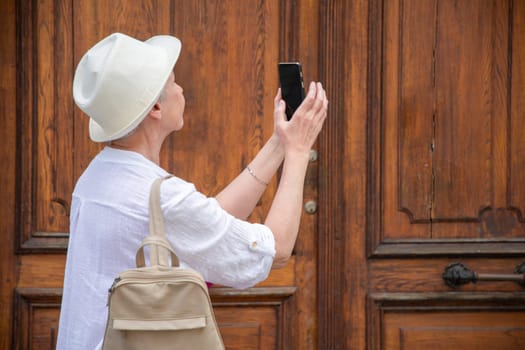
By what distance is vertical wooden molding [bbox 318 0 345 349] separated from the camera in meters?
3.23

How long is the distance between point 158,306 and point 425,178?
172cm

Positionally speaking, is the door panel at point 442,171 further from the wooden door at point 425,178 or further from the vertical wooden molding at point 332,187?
the vertical wooden molding at point 332,187

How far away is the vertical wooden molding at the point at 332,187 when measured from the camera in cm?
323

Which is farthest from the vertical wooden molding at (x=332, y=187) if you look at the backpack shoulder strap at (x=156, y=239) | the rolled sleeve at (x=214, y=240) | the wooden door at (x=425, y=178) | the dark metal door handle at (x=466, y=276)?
the backpack shoulder strap at (x=156, y=239)

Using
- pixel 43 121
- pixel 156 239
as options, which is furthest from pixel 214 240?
pixel 43 121

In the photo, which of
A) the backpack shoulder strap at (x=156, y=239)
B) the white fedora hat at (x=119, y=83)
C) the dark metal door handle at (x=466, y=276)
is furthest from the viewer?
the dark metal door handle at (x=466, y=276)

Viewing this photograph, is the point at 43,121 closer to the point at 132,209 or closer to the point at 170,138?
the point at 170,138

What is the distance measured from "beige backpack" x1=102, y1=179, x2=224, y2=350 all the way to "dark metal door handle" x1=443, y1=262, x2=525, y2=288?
164cm

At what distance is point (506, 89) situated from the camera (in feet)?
10.9

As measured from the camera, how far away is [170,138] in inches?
127

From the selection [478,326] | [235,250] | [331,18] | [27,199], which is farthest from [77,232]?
[478,326]

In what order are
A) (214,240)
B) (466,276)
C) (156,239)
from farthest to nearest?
1. (466,276)
2. (214,240)
3. (156,239)

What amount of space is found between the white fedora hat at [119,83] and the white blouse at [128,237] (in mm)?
83

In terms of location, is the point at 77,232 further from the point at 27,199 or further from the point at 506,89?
the point at 506,89
